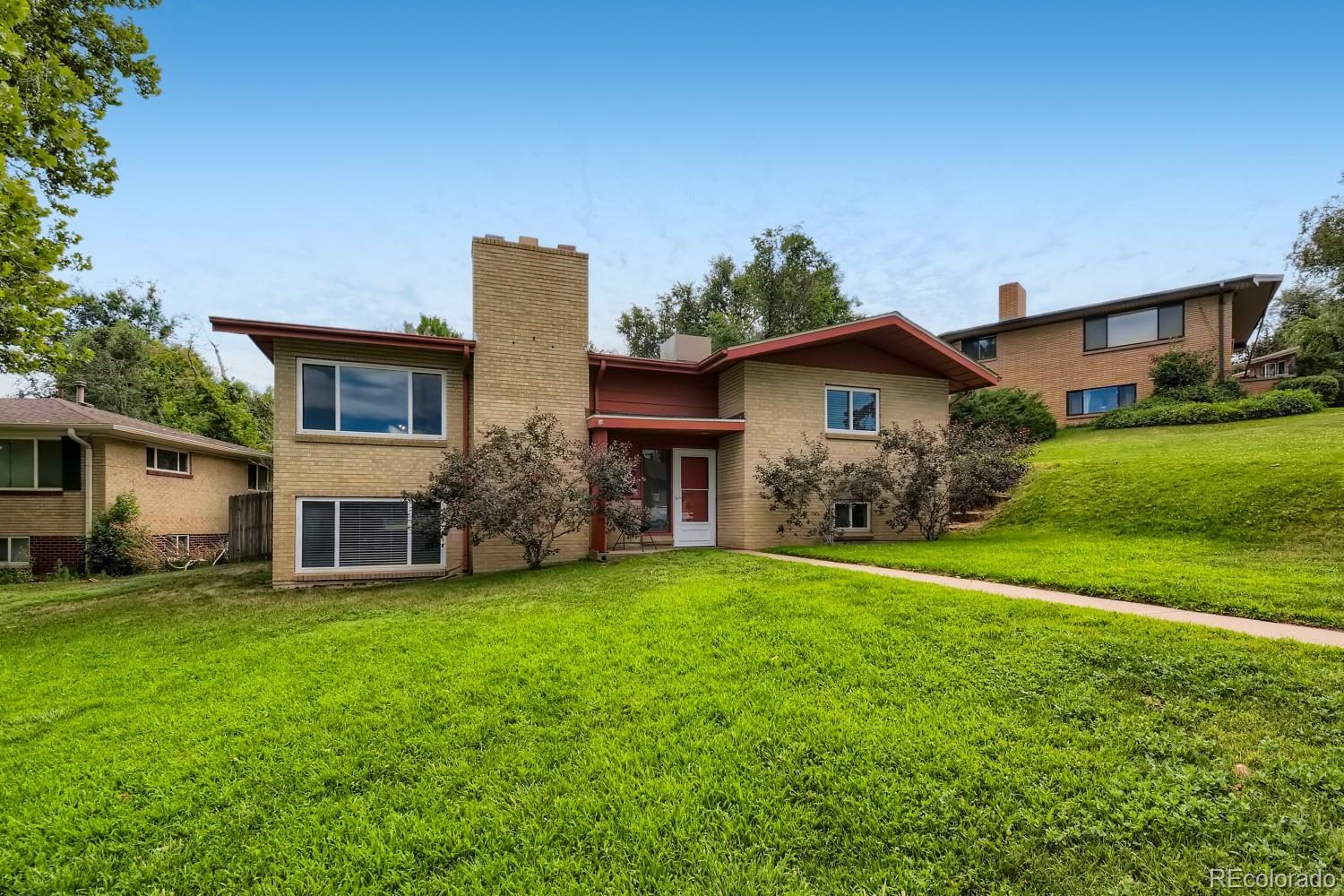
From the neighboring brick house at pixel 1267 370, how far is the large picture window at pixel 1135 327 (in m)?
3.77

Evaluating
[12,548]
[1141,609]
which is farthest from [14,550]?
[1141,609]

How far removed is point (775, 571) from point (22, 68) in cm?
1302

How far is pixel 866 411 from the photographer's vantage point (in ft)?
45.8

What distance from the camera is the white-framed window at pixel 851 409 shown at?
13555mm

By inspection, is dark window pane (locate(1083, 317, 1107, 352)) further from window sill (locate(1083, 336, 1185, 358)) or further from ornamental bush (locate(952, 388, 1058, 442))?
ornamental bush (locate(952, 388, 1058, 442))

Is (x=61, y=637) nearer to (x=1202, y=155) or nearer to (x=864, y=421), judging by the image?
(x=864, y=421)

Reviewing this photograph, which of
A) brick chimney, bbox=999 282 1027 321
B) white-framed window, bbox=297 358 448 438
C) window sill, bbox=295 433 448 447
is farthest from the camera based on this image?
brick chimney, bbox=999 282 1027 321

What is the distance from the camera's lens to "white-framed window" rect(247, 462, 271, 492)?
20.2 m

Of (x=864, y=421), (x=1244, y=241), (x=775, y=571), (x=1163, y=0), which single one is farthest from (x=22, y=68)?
(x=1244, y=241)

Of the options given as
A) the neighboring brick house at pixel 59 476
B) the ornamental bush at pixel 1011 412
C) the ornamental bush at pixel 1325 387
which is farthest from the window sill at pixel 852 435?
the neighboring brick house at pixel 59 476

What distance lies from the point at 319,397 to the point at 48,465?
30.1 ft

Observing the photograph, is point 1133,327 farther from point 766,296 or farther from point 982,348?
point 766,296

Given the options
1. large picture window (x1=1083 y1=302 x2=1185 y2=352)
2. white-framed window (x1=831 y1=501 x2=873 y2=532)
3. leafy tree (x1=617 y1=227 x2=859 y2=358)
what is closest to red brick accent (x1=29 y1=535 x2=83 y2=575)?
white-framed window (x1=831 y1=501 x2=873 y2=532)

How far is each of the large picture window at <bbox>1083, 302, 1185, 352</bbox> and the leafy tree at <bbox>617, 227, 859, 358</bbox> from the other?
12.6 metres
